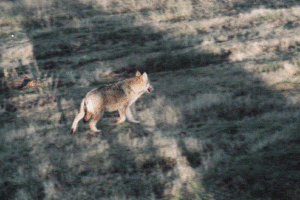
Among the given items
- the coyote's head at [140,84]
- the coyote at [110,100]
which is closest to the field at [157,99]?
the coyote at [110,100]

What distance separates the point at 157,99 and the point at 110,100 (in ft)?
5.47

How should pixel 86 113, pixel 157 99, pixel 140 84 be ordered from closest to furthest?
1. pixel 86 113
2. pixel 140 84
3. pixel 157 99

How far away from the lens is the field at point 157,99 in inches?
211

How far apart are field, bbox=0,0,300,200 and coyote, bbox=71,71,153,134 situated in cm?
32

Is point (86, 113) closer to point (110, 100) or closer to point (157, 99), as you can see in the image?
point (110, 100)

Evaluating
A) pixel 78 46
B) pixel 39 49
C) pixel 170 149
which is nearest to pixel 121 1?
pixel 78 46

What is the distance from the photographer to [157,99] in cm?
769

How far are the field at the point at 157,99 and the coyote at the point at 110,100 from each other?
1.05ft

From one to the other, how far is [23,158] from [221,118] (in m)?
4.04

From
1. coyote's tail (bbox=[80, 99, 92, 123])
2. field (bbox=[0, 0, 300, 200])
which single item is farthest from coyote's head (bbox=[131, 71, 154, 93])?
coyote's tail (bbox=[80, 99, 92, 123])

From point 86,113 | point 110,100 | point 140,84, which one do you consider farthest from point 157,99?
point 86,113

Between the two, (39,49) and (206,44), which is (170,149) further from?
(39,49)

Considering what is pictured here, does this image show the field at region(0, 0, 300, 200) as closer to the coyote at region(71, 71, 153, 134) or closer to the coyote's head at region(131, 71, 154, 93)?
the coyote at region(71, 71, 153, 134)

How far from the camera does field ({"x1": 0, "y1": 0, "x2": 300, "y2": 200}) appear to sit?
5.36 meters
